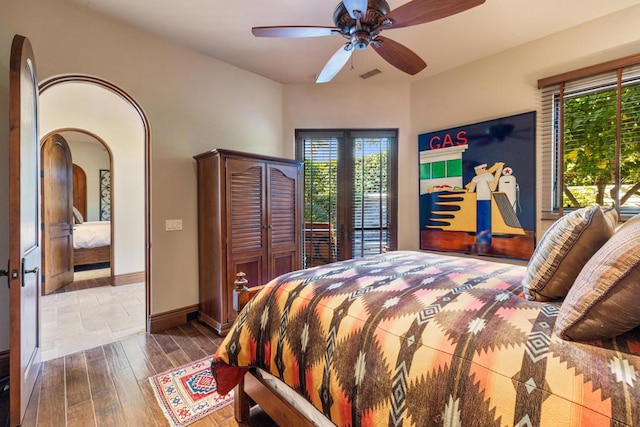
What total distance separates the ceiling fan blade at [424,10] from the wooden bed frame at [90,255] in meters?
6.28

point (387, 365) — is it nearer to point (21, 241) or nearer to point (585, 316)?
point (585, 316)

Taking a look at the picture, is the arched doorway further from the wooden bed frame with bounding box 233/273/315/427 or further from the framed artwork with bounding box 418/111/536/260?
the framed artwork with bounding box 418/111/536/260

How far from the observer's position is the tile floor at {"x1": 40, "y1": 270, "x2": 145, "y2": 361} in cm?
269

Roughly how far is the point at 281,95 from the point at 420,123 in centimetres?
188

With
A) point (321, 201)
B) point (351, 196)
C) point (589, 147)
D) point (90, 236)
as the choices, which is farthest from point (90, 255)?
point (589, 147)

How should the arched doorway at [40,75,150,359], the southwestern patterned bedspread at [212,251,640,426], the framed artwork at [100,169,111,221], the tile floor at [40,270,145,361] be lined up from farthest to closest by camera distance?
the framed artwork at [100,169,111,221], the arched doorway at [40,75,150,359], the tile floor at [40,270,145,361], the southwestern patterned bedspread at [212,251,640,426]

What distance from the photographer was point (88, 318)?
3260 millimetres

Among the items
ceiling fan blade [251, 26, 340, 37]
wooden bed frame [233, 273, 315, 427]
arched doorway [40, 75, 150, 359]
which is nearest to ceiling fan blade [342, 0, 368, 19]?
ceiling fan blade [251, 26, 340, 37]

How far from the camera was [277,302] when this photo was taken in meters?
1.48

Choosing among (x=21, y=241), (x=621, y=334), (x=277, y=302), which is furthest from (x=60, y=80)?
(x=621, y=334)

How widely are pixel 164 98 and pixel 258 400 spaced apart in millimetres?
2866

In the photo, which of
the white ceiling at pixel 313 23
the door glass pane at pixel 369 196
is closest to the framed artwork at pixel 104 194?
the white ceiling at pixel 313 23

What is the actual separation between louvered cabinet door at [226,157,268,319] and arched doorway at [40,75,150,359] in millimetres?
1858

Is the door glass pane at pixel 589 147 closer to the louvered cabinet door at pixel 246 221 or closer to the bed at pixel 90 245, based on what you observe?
the louvered cabinet door at pixel 246 221
